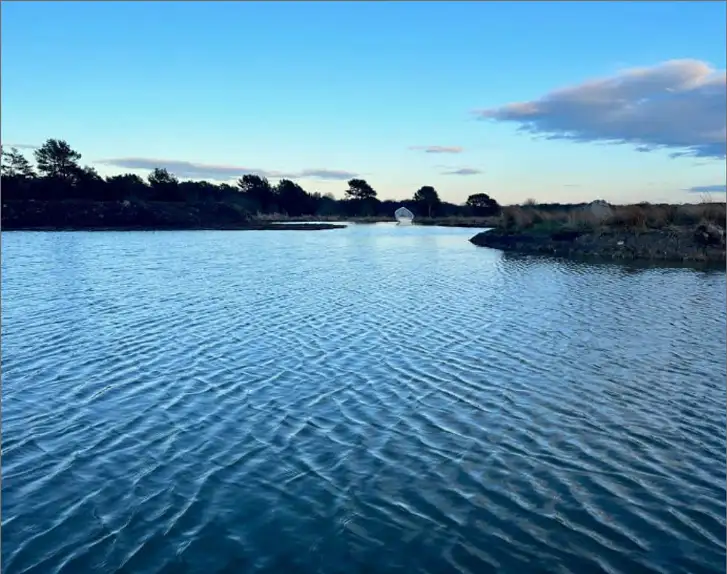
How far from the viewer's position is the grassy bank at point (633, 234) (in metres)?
52.9

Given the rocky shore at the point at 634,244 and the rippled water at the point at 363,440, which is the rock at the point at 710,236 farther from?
the rippled water at the point at 363,440

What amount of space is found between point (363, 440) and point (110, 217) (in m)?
136

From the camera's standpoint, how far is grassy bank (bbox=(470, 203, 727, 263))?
52938 mm

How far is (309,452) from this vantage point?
12109mm

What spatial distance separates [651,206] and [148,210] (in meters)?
115

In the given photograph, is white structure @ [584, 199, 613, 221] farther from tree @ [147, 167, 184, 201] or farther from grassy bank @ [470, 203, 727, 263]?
tree @ [147, 167, 184, 201]

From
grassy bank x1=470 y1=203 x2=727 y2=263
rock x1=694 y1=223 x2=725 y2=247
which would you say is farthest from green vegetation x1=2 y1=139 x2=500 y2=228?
rock x1=694 y1=223 x2=725 y2=247

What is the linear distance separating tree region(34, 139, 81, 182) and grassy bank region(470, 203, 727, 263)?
127 meters

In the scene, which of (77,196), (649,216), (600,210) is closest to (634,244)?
(649,216)

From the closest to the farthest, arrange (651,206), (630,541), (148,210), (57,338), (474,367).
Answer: (630,541)
(474,367)
(57,338)
(651,206)
(148,210)

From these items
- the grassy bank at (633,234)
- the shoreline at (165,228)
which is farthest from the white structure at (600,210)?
Answer: the shoreline at (165,228)

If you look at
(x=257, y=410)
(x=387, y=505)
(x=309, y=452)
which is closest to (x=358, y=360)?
(x=257, y=410)

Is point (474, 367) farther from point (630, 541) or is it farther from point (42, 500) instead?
point (42, 500)

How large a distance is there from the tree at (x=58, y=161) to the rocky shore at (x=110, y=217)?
2014 cm
